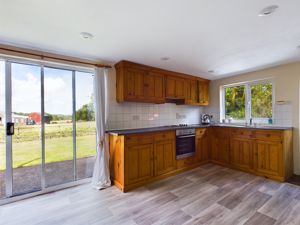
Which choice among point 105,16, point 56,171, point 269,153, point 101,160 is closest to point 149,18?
point 105,16

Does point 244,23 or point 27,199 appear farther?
point 27,199

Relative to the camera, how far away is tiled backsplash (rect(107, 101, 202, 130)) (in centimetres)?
324

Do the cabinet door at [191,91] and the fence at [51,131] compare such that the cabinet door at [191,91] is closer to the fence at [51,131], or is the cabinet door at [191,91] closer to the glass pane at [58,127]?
the fence at [51,131]

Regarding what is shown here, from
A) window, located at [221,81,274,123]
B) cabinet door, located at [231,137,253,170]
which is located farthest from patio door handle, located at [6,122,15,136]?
window, located at [221,81,274,123]

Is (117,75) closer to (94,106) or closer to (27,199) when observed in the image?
(94,106)

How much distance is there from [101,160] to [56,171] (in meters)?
0.79

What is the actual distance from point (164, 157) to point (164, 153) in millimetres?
79

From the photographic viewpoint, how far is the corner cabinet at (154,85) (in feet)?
10.0

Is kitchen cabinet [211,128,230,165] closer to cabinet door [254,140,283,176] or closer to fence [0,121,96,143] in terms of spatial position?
cabinet door [254,140,283,176]

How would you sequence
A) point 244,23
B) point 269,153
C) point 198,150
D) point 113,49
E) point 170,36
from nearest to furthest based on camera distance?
point 244,23, point 170,36, point 113,49, point 269,153, point 198,150

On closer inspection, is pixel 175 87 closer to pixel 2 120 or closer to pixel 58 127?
pixel 58 127

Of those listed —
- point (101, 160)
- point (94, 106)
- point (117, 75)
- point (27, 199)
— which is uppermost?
point (117, 75)

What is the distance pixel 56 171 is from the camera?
280 centimetres

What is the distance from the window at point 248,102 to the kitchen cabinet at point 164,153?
213 cm
